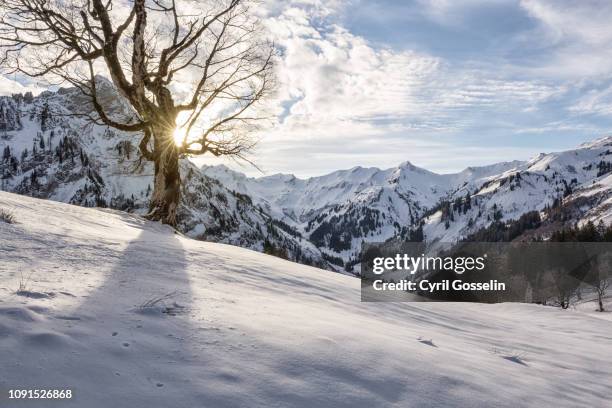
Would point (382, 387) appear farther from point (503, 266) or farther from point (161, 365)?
point (503, 266)

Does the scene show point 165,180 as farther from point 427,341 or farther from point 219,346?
point 219,346

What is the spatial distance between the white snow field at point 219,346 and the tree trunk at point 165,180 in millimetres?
7766

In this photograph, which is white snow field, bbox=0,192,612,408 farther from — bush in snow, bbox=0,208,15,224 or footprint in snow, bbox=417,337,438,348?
bush in snow, bbox=0,208,15,224

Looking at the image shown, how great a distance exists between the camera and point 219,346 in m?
3.19

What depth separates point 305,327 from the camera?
4.07 m

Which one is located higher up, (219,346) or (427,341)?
(219,346)

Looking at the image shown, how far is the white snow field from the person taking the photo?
2.53 meters

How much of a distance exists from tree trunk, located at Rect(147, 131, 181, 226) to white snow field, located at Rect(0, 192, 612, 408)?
7766 mm

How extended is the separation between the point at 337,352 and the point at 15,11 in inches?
541

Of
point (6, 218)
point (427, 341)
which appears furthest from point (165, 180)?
point (427, 341)

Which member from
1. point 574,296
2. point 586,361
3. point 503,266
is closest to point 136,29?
point 586,361

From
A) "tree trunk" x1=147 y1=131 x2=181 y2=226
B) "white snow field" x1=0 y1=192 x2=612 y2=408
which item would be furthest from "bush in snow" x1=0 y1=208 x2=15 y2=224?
"tree trunk" x1=147 y1=131 x2=181 y2=226

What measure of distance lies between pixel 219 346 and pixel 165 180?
1253 cm

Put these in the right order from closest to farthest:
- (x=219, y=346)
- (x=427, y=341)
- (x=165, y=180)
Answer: (x=219, y=346), (x=427, y=341), (x=165, y=180)
